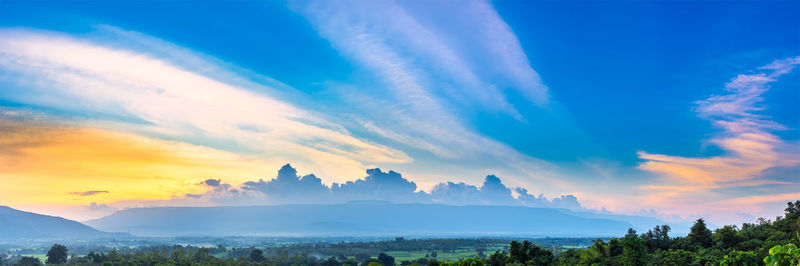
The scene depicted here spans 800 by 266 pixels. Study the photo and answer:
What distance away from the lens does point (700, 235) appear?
88.6m

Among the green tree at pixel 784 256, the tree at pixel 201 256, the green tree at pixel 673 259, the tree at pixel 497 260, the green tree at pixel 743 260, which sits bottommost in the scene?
the tree at pixel 201 256

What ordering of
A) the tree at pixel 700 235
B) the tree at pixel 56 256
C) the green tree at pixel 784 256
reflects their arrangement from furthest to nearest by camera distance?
the tree at pixel 56 256 < the tree at pixel 700 235 < the green tree at pixel 784 256

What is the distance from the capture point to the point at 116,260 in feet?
424

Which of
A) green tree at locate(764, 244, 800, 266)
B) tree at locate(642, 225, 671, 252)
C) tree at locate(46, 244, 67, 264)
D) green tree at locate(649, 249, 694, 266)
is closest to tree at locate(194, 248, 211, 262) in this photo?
tree at locate(46, 244, 67, 264)

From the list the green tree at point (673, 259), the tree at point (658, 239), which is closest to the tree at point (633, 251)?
the green tree at point (673, 259)

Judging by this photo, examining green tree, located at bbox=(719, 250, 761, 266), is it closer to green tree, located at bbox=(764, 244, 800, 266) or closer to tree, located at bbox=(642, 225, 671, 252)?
tree, located at bbox=(642, 225, 671, 252)

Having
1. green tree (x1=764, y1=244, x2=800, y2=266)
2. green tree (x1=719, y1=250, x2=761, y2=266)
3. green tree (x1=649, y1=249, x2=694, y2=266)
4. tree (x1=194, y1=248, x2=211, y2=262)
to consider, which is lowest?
tree (x1=194, y1=248, x2=211, y2=262)

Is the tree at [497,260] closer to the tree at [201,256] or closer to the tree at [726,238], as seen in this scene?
the tree at [726,238]

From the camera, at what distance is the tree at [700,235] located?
86688mm

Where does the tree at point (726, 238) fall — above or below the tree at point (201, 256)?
above

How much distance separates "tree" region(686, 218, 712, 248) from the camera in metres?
86.7

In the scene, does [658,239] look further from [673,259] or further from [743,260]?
[743,260]

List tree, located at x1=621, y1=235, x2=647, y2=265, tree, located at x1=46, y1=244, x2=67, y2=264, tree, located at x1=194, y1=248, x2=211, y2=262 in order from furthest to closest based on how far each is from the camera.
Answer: tree, located at x1=194, y1=248, x2=211, y2=262
tree, located at x1=46, y1=244, x2=67, y2=264
tree, located at x1=621, y1=235, x2=647, y2=265

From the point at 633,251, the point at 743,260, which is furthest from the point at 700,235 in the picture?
the point at 743,260
